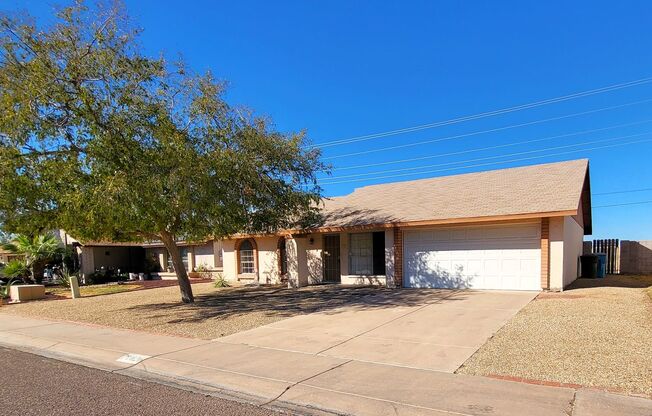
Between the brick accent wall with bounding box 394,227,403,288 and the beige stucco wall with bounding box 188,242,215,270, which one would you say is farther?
the beige stucco wall with bounding box 188,242,215,270

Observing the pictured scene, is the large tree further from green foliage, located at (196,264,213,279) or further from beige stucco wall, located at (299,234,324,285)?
green foliage, located at (196,264,213,279)

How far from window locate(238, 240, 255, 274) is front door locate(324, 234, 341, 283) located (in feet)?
13.4

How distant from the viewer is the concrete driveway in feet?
23.7

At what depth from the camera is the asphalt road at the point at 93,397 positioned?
524cm

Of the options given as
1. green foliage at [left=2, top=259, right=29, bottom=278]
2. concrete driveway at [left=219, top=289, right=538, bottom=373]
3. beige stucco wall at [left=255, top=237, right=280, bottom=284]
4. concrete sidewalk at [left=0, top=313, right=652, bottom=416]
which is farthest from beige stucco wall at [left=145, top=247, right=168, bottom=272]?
concrete sidewalk at [left=0, top=313, right=652, bottom=416]

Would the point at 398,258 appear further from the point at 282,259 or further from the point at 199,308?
the point at 199,308

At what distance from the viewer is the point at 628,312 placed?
994 centimetres

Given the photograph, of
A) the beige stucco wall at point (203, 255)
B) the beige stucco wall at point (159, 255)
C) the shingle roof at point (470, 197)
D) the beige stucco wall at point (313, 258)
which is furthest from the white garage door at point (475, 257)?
the beige stucco wall at point (159, 255)

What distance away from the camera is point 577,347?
7160mm

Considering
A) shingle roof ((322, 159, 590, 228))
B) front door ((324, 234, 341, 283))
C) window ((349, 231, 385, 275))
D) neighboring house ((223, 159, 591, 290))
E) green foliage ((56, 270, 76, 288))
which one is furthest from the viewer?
green foliage ((56, 270, 76, 288))

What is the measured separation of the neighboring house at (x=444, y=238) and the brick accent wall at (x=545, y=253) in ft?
0.10

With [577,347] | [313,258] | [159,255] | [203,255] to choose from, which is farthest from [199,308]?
[159,255]

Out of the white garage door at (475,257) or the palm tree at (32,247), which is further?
the palm tree at (32,247)

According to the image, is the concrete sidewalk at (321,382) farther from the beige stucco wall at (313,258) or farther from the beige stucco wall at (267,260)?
the beige stucco wall at (267,260)
